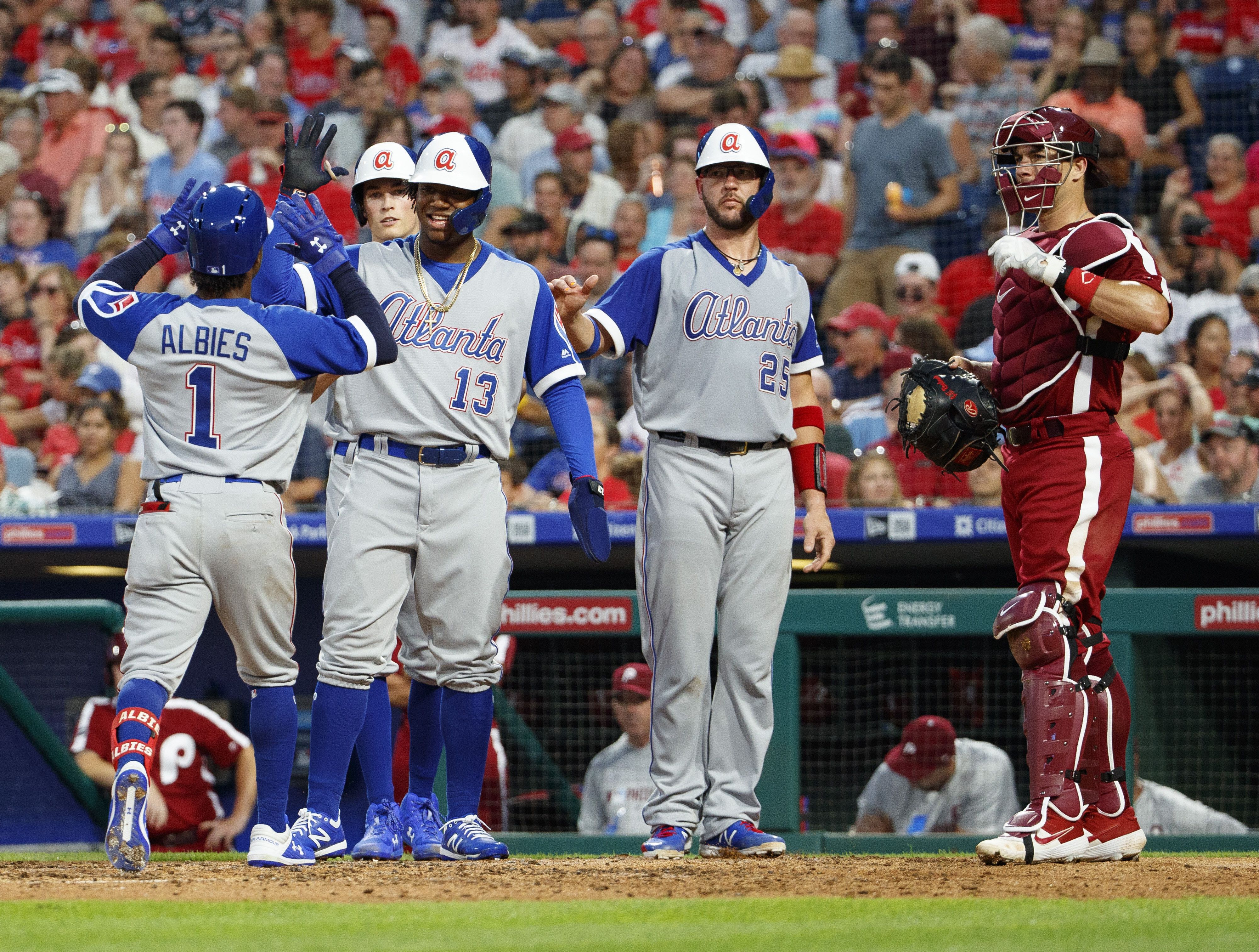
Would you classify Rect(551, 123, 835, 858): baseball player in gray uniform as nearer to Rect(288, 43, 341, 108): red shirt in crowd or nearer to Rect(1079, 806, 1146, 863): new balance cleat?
Rect(1079, 806, 1146, 863): new balance cleat

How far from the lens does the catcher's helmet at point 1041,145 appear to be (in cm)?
436

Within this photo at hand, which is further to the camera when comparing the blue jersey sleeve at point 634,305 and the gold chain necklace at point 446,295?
the blue jersey sleeve at point 634,305

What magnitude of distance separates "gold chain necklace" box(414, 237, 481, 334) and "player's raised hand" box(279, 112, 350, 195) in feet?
1.15

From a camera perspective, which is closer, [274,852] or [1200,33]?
[274,852]

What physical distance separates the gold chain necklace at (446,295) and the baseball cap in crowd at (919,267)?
4.49 m

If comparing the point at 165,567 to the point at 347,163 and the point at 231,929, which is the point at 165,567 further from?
the point at 347,163

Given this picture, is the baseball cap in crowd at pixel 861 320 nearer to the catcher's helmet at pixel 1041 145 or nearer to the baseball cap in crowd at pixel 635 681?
the baseball cap in crowd at pixel 635 681

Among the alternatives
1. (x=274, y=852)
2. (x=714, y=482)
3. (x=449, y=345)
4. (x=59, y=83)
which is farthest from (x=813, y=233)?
(x=274, y=852)

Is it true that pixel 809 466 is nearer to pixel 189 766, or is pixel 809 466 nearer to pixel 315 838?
pixel 315 838

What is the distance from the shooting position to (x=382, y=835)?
4.45 m

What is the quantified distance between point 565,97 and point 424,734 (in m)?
6.97

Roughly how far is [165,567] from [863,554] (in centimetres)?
386

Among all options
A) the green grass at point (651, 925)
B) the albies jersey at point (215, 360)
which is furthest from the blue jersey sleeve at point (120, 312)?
the green grass at point (651, 925)

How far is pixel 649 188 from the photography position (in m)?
10.1
